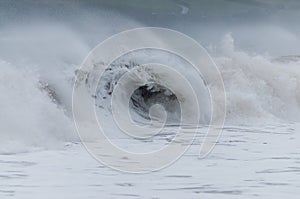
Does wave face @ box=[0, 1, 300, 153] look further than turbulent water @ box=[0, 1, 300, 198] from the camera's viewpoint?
Yes

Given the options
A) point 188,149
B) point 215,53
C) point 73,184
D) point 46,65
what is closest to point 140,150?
point 188,149

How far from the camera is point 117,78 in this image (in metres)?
14.6

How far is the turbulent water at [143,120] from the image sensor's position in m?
7.54

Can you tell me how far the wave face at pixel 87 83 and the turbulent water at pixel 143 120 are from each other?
20mm

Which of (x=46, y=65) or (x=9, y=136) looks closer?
(x=9, y=136)

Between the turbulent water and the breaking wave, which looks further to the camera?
the breaking wave

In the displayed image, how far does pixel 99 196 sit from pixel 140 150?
120 inches

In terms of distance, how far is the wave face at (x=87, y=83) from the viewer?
1058 cm

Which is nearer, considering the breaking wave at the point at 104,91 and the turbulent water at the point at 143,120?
the turbulent water at the point at 143,120

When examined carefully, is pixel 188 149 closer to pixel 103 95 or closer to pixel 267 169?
pixel 267 169

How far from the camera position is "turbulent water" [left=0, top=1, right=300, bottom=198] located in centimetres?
754

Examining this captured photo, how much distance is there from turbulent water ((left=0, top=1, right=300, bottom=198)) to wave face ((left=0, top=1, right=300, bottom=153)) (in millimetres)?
20

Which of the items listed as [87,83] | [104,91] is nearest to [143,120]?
[104,91]

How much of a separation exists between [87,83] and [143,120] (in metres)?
1.53
